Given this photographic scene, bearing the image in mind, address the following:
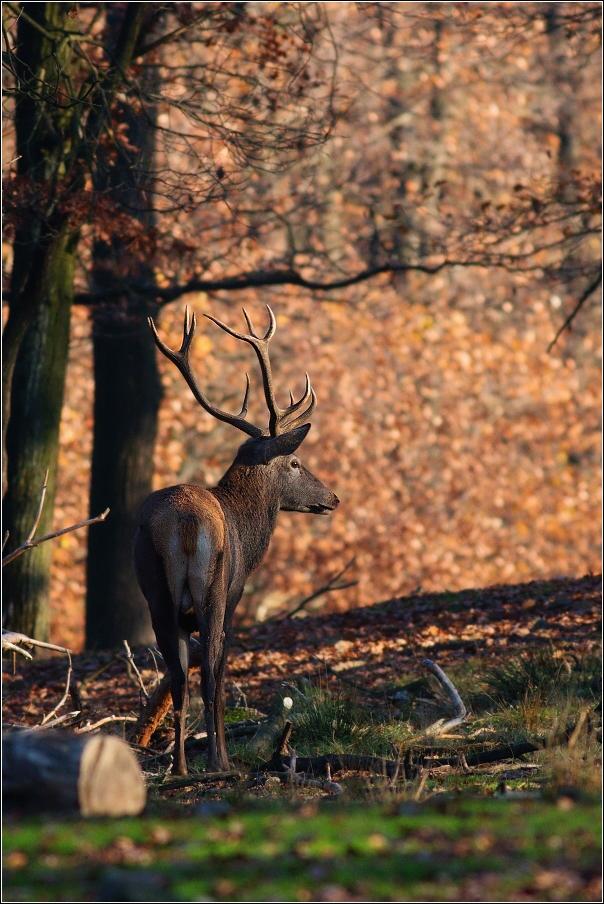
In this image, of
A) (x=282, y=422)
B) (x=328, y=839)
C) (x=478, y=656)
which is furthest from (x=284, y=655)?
(x=328, y=839)

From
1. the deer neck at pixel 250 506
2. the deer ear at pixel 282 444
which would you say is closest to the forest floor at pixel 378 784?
the deer neck at pixel 250 506

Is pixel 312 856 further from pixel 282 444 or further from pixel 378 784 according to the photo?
pixel 282 444

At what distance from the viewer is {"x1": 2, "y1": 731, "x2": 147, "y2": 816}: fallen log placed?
15.0 feet

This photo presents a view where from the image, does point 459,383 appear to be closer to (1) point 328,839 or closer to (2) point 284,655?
(2) point 284,655

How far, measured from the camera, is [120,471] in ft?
47.9

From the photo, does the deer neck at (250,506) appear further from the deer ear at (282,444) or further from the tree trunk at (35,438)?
the tree trunk at (35,438)

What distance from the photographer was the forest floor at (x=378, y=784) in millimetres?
4004

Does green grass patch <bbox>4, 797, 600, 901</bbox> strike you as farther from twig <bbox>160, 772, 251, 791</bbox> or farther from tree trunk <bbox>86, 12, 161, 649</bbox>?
tree trunk <bbox>86, 12, 161, 649</bbox>

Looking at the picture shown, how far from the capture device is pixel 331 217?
2211 centimetres

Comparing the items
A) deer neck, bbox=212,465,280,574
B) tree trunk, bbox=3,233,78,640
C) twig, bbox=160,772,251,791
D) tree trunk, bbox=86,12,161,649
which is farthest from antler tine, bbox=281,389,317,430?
tree trunk, bbox=86,12,161,649

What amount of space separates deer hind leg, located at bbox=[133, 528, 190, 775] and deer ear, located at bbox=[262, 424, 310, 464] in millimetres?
1360

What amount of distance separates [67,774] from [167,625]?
104 inches

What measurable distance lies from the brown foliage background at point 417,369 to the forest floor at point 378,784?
7324mm

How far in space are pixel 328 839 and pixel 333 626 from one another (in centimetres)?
830
